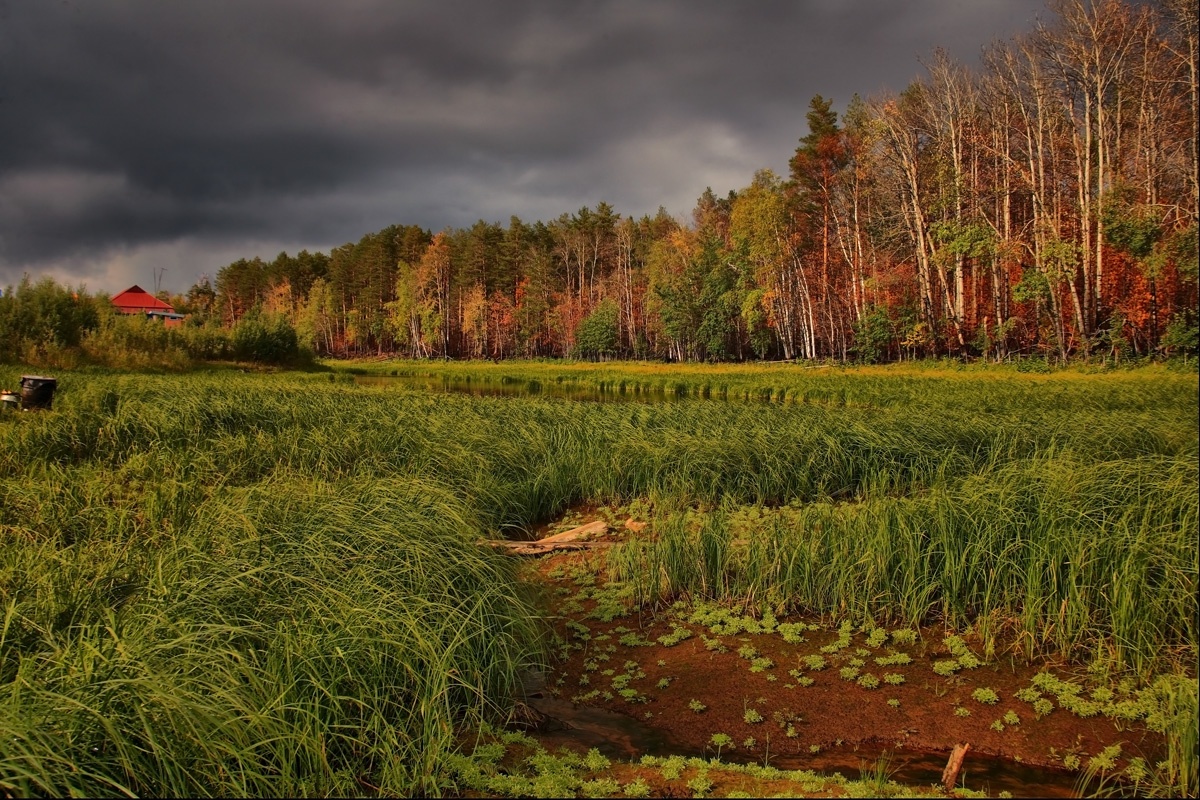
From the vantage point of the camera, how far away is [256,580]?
12.2 ft

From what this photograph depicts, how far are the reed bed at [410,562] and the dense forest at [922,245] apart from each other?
8.84ft

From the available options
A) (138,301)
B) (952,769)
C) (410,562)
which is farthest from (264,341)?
(138,301)

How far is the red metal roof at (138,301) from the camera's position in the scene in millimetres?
78412

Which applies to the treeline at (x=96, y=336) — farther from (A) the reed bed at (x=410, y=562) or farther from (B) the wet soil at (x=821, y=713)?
(B) the wet soil at (x=821, y=713)

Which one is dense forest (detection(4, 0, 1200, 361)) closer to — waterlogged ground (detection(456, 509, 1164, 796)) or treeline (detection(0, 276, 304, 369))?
waterlogged ground (detection(456, 509, 1164, 796))

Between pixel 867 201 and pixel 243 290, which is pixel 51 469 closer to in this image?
pixel 867 201

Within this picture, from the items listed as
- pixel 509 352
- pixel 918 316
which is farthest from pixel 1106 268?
pixel 509 352

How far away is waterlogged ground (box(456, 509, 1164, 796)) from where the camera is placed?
3.23 m

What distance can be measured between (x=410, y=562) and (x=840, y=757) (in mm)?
3022

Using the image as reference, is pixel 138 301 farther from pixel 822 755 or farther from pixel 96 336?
pixel 822 755

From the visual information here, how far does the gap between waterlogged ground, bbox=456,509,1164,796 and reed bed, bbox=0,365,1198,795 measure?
36 cm

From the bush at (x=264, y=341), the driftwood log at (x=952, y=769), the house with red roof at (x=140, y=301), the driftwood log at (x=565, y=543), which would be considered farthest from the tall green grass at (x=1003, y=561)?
the house with red roof at (x=140, y=301)

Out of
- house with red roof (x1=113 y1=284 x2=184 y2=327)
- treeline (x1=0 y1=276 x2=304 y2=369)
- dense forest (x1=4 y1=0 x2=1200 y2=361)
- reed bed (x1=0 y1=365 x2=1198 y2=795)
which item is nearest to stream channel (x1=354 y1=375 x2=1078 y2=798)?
reed bed (x1=0 y1=365 x2=1198 y2=795)

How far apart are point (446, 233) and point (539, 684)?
2853 inches
